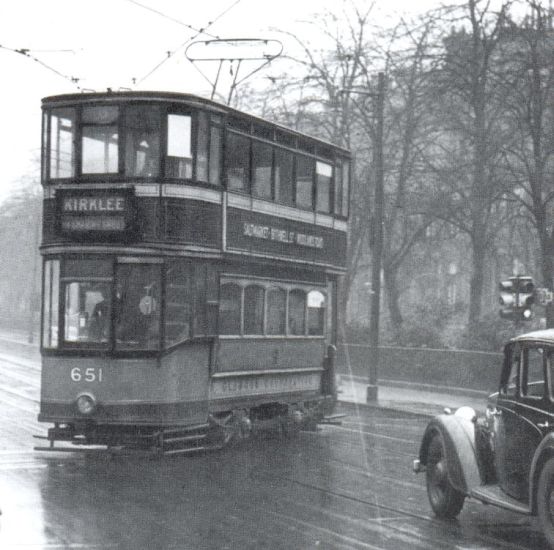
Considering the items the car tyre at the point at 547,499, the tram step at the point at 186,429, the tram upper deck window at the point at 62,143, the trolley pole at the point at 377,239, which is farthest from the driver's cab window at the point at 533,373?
the trolley pole at the point at 377,239

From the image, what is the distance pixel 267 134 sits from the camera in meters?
18.5

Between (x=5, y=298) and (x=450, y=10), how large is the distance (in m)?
82.4

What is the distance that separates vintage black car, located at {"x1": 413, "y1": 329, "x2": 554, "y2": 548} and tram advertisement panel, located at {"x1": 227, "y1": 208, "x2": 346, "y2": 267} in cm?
621

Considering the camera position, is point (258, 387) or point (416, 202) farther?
point (416, 202)

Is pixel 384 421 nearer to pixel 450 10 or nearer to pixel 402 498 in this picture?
pixel 402 498

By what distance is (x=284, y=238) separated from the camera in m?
19.0

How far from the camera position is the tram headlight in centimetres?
1564

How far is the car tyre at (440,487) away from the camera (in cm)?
1151

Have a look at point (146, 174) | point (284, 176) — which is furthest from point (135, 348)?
point (284, 176)

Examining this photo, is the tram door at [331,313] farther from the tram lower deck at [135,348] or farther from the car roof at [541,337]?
the car roof at [541,337]

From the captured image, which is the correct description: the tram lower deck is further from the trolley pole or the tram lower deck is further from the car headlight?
the trolley pole

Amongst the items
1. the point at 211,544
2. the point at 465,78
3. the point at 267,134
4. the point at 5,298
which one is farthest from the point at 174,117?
the point at 5,298

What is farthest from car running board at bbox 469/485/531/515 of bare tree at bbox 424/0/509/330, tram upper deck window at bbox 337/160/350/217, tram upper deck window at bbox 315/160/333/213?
bare tree at bbox 424/0/509/330

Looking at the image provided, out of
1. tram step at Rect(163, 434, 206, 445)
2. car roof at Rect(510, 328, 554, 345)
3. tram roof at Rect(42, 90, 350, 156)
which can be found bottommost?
tram step at Rect(163, 434, 206, 445)
